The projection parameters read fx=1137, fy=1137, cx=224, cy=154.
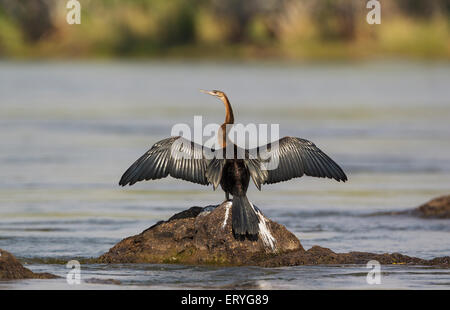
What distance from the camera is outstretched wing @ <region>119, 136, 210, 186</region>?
10398mm

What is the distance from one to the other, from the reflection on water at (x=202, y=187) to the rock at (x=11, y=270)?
17 centimetres

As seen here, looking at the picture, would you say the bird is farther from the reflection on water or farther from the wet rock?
the reflection on water

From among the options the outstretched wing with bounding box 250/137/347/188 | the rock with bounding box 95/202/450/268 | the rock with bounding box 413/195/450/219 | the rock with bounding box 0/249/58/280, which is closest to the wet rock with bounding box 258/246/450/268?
the rock with bounding box 95/202/450/268

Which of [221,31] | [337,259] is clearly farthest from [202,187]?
[221,31]

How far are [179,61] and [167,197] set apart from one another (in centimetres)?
4467

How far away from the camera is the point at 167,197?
50.9ft

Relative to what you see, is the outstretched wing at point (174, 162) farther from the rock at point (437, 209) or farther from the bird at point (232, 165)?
the rock at point (437, 209)

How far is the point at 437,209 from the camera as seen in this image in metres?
13.7

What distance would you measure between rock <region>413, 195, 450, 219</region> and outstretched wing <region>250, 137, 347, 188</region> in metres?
3.22

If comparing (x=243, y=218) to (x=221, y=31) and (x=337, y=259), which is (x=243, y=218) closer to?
(x=337, y=259)

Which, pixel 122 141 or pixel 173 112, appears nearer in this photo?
pixel 122 141
